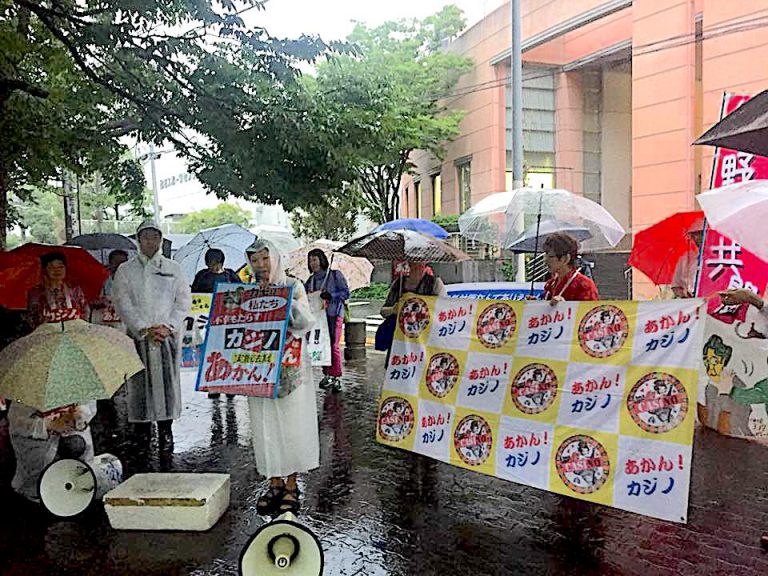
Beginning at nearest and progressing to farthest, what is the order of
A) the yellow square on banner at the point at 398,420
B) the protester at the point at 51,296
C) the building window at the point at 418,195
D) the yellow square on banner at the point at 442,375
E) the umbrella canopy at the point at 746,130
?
the umbrella canopy at the point at 746,130 < the yellow square on banner at the point at 442,375 < the yellow square on banner at the point at 398,420 < the protester at the point at 51,296 < the building window at the point at 418,195

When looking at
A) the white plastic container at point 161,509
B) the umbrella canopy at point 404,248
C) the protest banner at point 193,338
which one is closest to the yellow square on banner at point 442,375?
the umbrella canopy at point 404,248

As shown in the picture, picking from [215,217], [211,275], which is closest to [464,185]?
[211,275]

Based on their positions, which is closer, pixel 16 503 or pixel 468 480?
pixel 16 503

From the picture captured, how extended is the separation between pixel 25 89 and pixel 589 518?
7412 millimetres

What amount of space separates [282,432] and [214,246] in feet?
19.8

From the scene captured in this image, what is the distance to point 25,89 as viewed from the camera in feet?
27.1

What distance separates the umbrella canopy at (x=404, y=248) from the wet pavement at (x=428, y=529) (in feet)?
6.01

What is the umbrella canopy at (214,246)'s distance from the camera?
10.4 meters

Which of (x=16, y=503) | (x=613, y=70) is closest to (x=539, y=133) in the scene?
(x=613, y=70)

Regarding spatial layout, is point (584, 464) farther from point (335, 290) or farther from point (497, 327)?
point (335, 290)

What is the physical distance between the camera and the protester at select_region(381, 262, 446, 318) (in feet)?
21.6

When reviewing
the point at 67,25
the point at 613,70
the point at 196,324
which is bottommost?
the point at 196,324

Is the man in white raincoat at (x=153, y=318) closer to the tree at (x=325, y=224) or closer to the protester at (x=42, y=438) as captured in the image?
the protester at (x=42, y=438)

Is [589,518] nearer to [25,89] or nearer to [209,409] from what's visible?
[209,409]
